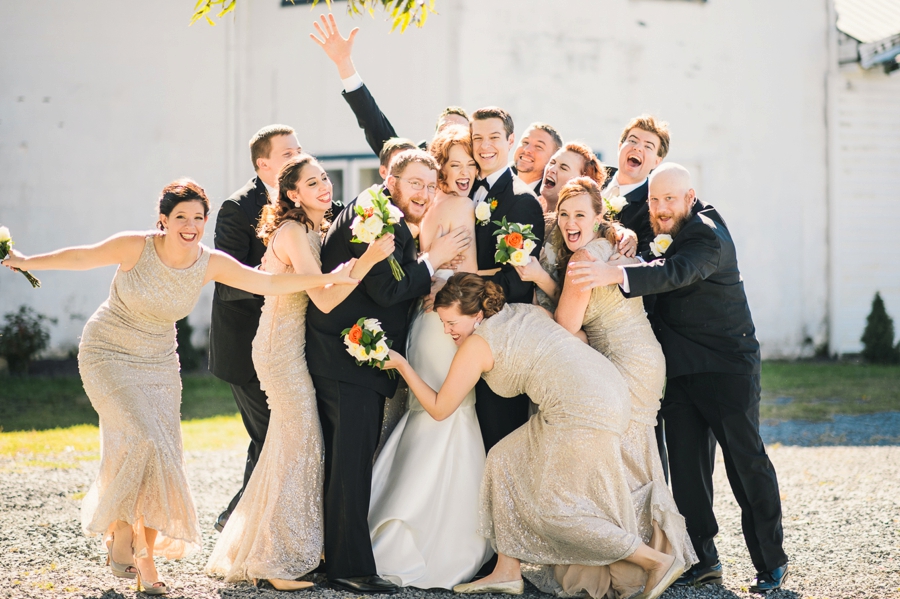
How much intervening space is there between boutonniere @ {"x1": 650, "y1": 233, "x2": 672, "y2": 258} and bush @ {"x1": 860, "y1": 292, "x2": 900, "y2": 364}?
1110 centimetres


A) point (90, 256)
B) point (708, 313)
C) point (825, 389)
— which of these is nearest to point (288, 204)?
point (90, 256)

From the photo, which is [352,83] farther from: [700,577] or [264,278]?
[700,577]

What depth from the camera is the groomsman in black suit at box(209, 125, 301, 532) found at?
6.33m

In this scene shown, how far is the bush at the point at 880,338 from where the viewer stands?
15188 millimetres

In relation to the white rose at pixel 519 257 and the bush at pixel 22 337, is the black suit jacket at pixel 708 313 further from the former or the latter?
the bush at pixel 22 337

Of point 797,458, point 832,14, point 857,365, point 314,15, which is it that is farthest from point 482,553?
point 832,14

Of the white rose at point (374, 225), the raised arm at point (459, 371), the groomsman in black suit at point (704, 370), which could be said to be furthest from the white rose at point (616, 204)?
the white rose at point (374, 225)

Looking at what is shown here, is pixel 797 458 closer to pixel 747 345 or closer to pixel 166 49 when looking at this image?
pixel 747 345

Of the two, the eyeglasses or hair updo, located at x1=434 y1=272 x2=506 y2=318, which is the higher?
the eyeglasses

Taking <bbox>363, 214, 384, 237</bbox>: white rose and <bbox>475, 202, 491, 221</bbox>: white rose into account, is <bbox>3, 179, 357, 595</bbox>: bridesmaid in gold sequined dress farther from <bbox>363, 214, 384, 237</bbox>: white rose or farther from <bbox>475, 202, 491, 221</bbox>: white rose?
<bbox>475, 202, 491, 221</bbox>: white rose

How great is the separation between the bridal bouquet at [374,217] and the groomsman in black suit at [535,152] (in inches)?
79.9

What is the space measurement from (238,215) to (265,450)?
1.66 meters

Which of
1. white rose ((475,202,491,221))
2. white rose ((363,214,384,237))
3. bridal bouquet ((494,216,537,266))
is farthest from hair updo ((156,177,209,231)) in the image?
bridal bouquet ((494,216,537,266))

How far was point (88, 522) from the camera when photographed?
17.0ft
